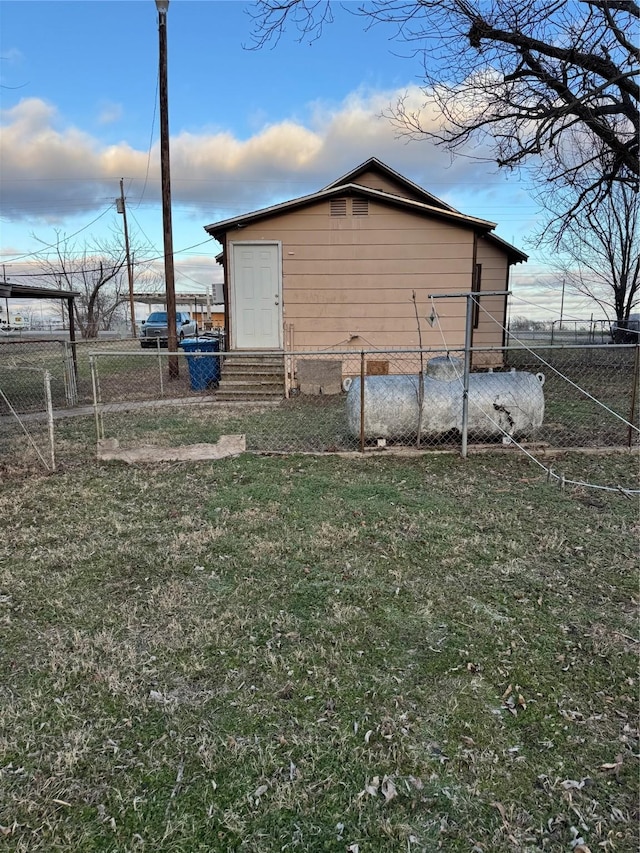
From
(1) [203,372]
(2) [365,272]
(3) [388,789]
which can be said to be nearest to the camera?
(3) [388,789]

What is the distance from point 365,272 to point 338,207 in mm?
1431

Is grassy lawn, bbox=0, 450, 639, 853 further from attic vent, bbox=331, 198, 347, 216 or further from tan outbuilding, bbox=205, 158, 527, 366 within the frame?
attic vent, bbox=331, 198, 347, 216

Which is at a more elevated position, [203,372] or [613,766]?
[203,372]

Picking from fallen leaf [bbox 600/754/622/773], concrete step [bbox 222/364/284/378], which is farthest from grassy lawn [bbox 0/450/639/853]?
concrete step [bbox 222/364/284/378]

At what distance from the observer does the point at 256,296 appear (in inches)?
457

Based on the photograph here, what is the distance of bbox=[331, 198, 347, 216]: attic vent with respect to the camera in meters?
11.2

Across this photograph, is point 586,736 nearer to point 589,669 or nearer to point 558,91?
point 589,669

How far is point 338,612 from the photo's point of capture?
2.97 meters

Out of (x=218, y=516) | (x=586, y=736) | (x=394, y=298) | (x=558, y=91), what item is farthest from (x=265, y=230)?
(x=586, y=736)

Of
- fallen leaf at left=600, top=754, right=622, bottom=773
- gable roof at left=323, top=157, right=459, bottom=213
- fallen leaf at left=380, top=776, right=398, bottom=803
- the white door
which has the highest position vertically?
gable roof at left=323, top=157, right=459, bottom=213

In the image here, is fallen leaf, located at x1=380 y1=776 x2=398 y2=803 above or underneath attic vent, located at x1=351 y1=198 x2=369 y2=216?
underneath

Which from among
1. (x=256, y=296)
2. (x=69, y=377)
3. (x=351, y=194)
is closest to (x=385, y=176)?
(x=351, y=194)

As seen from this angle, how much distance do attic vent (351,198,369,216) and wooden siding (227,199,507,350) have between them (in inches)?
3.4

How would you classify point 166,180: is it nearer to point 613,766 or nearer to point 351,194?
point 351,194
